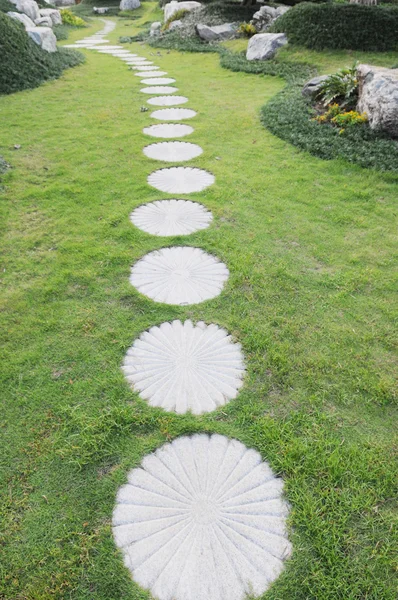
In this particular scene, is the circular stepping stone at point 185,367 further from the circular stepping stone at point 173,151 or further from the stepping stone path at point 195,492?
the circular stepping stone at point 173,151

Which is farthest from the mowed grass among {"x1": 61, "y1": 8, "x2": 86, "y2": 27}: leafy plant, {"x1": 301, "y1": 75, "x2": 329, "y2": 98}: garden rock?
{"x1": 61, "y1": 8, "x2": 86, "y2": 27}: leafy plant

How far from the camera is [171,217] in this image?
12.6 feet

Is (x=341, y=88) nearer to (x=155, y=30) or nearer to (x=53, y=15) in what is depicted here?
(x=155, y=30)

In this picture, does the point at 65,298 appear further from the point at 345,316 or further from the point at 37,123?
the point at 37,123

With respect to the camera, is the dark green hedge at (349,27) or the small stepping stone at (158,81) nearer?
the small stepping stone at (158,81)

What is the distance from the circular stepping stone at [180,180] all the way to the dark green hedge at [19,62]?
5495mm

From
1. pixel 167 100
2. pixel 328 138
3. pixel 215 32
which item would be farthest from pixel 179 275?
pixel 215 32

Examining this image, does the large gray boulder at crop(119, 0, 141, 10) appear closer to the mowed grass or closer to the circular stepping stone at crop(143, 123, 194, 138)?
the circular stepping stone at crop(143, 123, 194, 138)

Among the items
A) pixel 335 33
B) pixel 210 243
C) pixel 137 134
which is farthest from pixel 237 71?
pixel 210 243

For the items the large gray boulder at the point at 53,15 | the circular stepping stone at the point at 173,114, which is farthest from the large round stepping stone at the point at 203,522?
the large gray boulder at the point at 53,15

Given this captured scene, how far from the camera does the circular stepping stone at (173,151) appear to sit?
16.8ft

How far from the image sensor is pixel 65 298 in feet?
9.57

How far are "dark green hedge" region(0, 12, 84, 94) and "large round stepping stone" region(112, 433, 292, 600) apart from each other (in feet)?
28.8

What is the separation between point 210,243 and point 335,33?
8.87 metres
